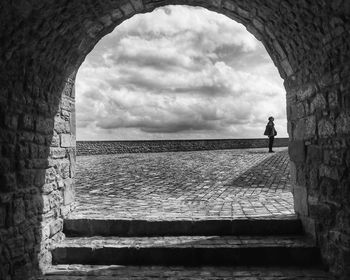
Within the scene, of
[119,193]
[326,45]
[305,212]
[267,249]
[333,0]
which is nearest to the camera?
[333,0]

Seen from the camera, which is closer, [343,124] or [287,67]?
[343,124]

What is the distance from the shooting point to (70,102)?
534cm

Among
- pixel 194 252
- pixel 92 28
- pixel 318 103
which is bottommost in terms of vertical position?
pixel 194 252

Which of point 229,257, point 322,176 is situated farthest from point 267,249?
point 322,176

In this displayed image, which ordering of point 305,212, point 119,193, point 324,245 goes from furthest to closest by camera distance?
point 119,193, point 305,212, point 324,245

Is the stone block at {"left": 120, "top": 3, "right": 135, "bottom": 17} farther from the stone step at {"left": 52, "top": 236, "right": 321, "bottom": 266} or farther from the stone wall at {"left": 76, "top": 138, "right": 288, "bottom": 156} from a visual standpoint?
the stone wall at {"left": 76, "top": 138, "right": 288, "bottom": 156}

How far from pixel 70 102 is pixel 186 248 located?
9.61 ft

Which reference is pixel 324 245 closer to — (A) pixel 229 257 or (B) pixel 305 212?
(B) pixel 305 212

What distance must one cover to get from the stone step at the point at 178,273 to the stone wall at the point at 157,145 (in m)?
19.6

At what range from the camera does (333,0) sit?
310 cm

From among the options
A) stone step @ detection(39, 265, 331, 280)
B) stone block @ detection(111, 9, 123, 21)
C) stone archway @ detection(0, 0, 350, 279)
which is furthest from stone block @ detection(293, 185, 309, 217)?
stone block @ detection(111, 9, 123, 21)

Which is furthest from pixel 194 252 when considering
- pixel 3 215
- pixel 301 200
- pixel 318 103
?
pixel 318 103

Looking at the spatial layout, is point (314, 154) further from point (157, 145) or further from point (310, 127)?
point (157, 145)

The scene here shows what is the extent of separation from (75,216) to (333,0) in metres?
4.44
